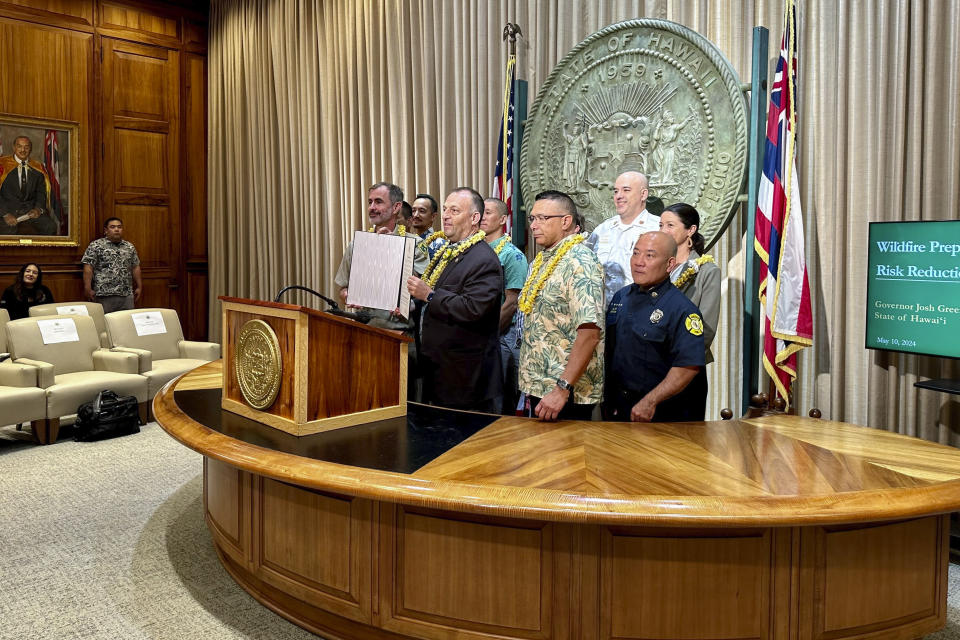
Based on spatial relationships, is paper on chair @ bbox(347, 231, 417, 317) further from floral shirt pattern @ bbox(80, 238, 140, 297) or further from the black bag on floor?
floral shirt pattern @ bbox(80, 238, 140, 297)

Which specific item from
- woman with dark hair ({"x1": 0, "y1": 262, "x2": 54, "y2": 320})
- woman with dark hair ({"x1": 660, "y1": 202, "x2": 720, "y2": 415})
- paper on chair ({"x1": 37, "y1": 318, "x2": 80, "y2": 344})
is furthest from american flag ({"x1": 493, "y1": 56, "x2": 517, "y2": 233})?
woman with dark hair ({"x1": 0, "y1": 262, "x2": 54, "y2": 320})

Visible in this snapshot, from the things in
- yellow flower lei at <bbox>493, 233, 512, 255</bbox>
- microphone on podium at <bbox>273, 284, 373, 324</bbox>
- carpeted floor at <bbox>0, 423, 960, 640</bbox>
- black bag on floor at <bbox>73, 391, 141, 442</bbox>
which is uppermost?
yellow flower lei at <bbox>493, 233, 512, 255</bbox>

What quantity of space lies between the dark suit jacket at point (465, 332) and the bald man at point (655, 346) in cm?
61

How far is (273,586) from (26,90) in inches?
297

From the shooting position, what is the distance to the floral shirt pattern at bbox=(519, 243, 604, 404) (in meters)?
2.93

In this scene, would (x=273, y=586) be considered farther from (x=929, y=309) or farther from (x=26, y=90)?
(x=26, y=90)

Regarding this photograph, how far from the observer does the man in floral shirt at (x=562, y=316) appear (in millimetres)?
2873

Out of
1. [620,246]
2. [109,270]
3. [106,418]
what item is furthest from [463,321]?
[109,270]

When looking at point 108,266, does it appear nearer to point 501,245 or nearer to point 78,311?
point 78,311

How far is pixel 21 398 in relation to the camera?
16.4 ft

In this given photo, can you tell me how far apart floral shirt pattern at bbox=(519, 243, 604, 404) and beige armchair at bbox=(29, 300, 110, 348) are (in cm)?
472

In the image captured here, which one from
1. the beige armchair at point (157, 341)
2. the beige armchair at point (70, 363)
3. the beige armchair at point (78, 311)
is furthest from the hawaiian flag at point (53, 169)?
the beige armchair at point (70, 363)

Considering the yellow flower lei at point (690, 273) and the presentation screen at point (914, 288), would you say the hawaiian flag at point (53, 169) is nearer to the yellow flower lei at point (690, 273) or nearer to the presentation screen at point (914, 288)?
the yellow flower lei at point (690, 273)

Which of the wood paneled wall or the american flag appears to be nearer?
the american flag
